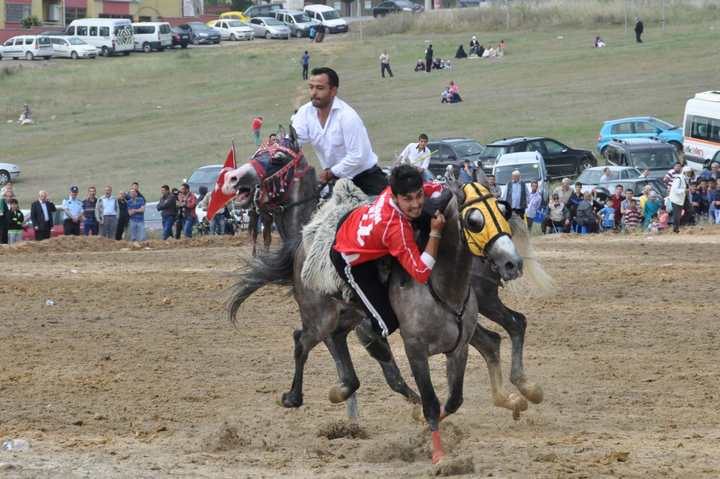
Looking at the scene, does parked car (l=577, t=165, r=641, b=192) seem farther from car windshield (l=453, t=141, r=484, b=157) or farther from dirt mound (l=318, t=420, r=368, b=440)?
dirt mound (l=318, t=420, r=368, b=440)

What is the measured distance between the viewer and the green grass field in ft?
155

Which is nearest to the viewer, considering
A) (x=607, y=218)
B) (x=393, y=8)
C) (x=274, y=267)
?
(x=274, y=267)

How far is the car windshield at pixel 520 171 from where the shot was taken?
104ft

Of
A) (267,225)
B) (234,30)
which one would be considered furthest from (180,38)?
(267,225)

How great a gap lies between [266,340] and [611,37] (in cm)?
6237

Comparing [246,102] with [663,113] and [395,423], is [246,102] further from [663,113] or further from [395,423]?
[395,423]

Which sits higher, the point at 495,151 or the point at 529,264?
the point at 529,264

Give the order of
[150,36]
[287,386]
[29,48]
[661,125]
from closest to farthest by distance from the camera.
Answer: [287,386]
[661,125]
[29,48]
[150,36]

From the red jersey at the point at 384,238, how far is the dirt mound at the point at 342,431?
4.82ft

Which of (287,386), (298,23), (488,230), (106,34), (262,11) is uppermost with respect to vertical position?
(262,11)

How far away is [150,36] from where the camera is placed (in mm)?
75375

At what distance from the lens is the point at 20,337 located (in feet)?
42.8

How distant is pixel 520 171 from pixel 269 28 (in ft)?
170

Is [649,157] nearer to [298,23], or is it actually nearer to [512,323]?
[512,323]
